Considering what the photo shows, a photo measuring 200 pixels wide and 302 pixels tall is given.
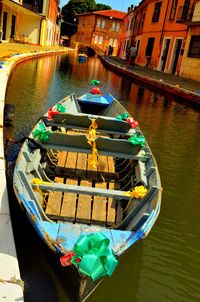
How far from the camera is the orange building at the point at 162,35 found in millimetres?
27500

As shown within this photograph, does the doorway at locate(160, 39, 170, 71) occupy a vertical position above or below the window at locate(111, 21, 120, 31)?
below

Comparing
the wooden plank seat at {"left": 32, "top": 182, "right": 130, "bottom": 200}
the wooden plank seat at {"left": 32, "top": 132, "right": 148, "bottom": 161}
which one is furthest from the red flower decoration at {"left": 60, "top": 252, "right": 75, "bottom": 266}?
the wooden plank seat at {"left": 32, "top": 132, "right": 148, "bottom": 161}

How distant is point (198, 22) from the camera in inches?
910

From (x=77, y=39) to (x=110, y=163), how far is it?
73.4 m

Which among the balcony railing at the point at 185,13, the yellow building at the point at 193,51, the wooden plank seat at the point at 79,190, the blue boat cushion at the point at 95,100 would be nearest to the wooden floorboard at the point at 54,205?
the wooden plank seat at the point at 79,190

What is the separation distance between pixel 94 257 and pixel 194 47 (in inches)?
958

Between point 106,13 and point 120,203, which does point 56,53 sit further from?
point 120,203

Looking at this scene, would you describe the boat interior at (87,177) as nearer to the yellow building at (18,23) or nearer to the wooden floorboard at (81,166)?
the wooden floorboard at (81,166)

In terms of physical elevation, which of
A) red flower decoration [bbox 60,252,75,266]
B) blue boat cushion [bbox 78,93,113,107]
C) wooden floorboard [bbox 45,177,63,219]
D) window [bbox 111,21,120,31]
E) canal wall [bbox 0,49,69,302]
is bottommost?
wooden floorboard [bbox 45,177,63,219]

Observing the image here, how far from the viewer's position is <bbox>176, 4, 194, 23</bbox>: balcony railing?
967 inches

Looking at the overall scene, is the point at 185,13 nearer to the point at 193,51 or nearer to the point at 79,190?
the point at 193,51

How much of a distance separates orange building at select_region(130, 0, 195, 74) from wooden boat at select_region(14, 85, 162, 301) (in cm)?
2259

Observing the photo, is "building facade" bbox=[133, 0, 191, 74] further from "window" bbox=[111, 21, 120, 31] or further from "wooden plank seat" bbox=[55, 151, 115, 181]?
"window" bbox=[111, 21, 120, 31]

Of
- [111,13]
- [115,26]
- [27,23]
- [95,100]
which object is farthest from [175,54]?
[111,13]
